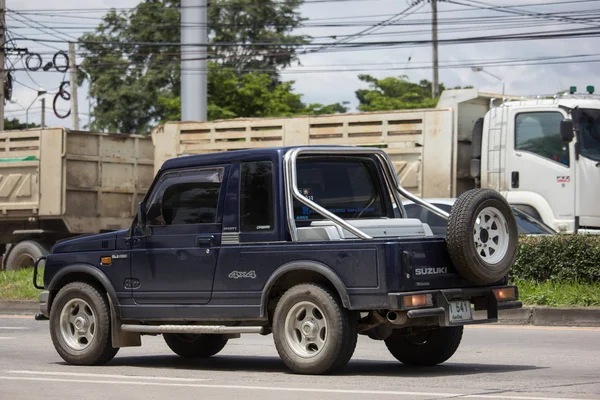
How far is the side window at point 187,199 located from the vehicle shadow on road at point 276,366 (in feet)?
4.55

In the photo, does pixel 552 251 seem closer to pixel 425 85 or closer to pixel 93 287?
pixel 93 287

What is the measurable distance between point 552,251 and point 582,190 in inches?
103

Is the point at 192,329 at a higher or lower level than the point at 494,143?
lower

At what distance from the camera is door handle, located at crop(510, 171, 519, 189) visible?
58.5 feet

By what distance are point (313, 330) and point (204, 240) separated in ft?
4.57

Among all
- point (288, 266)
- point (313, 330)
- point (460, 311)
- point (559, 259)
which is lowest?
point (313, 330)

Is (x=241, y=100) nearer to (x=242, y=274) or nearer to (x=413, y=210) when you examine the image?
(x=413, y=210)

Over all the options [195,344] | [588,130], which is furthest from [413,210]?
[195,344]

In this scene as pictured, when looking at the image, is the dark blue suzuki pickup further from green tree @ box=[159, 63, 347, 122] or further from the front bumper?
green tree @ box=[159, 63, 347, 122]

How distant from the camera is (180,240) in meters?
9.99

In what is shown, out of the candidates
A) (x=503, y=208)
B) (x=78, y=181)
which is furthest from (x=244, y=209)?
(x=78, y=181)

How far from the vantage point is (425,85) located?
64.4m

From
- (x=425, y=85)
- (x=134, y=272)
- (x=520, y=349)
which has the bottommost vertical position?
(x=520, y=349)

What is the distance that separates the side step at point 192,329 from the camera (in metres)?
9.49
